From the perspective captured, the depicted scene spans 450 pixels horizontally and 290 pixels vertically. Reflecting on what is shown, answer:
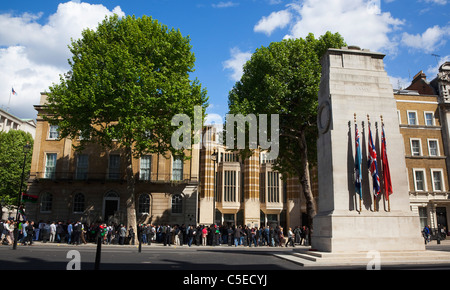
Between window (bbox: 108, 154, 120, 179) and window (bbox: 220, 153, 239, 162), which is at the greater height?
window (bbox: 220, 153, 239, 162)

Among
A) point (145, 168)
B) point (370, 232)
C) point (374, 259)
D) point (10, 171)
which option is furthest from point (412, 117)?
point (10, 171)

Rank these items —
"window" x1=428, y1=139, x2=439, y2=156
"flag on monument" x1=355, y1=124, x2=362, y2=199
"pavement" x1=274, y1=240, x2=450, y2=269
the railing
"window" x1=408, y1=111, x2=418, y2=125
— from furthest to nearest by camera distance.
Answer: "window" x1=408, y1=111, x2=418, y2=125 < "window" x1=428, y1=139, x2=439, y2=156 < the railing < "flag on monument" x1=355, y1=124, x2=362, y2=199 < "pavement" x1=274, y1=240, x2=450, y2=269

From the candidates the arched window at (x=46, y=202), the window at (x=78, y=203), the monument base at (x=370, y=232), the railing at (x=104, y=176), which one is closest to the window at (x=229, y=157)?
the railing at (x=104, y=176)

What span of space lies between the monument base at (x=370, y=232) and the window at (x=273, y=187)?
104 feet

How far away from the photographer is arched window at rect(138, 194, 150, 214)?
101 feet

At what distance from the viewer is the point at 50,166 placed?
31.9 meters

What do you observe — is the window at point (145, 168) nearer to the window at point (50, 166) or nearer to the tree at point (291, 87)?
the window at point (50, 166)

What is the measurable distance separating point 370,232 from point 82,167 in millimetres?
27662

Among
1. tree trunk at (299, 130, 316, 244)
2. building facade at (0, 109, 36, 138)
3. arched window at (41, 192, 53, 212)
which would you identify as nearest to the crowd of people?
tree trunk at (299, 130, 316, 244)

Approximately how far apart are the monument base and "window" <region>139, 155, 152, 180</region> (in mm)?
21966

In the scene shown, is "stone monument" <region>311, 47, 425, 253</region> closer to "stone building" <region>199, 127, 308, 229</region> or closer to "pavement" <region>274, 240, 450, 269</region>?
"pavement" <region>274, 240, 450, 269</region>

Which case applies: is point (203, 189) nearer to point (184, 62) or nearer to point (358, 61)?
point (184, 62)

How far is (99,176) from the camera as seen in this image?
31234mm
